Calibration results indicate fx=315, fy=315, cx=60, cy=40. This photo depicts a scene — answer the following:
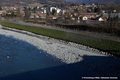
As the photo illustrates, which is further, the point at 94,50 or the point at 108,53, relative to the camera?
the point at 94,50

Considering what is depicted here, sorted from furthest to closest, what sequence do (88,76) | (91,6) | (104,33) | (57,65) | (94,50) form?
(91,6) < (104,33) < (94,50) < (57,65) < (88,76)

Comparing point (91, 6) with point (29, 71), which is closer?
point (29, 71)

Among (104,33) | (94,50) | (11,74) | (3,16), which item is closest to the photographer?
(11,74)

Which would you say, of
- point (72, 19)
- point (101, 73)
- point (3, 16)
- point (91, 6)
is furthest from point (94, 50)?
point (3, 16)

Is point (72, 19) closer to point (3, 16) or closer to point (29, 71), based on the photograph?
point (3, 16)

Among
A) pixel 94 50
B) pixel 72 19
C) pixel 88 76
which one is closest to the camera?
pixel 88 76

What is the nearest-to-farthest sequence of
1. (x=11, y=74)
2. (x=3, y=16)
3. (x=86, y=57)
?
(x=11, y=74) → (x=86, y=57) → (x=3, y=16)

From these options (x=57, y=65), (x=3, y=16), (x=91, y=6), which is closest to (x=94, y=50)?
(x=57, y=65)

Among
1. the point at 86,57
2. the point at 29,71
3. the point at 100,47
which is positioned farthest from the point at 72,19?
the point at 29,71

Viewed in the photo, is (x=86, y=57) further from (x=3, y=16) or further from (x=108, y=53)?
(x=3, y=16)
